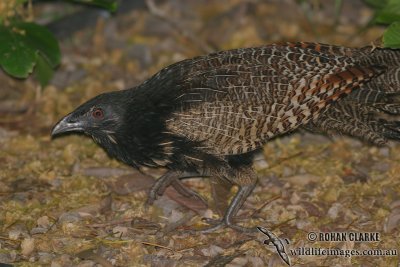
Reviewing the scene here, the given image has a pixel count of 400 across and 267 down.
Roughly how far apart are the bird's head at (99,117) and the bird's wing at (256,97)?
58cm

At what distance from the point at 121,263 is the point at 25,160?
2.13 m

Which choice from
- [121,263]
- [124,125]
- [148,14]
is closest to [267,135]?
[124,125]

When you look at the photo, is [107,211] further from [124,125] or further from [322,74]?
[322,74]

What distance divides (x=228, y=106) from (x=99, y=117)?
125cm

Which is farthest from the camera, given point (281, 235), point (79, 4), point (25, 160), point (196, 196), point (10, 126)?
point (79, 4)

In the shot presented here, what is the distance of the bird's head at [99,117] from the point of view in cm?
672

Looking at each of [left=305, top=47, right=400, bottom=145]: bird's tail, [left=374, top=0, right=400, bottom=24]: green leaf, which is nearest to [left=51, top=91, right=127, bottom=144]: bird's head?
[left=305, top=47, right=400, bottom=145]: bird's tail

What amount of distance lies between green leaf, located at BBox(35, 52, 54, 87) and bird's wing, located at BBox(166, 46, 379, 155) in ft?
7.57

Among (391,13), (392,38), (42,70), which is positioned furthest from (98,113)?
(391,13)

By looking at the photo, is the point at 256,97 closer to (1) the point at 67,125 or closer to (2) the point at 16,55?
(1) the point at 67,125

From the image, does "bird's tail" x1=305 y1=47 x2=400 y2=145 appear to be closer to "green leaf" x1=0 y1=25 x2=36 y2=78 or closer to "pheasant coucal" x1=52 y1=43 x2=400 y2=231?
"pheasant coucal" x1=52 y1=43 x2=400 y2=231

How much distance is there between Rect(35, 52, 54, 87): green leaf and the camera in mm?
8203

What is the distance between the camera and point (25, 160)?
302 inches

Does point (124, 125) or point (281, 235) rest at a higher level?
point (124, 125)
